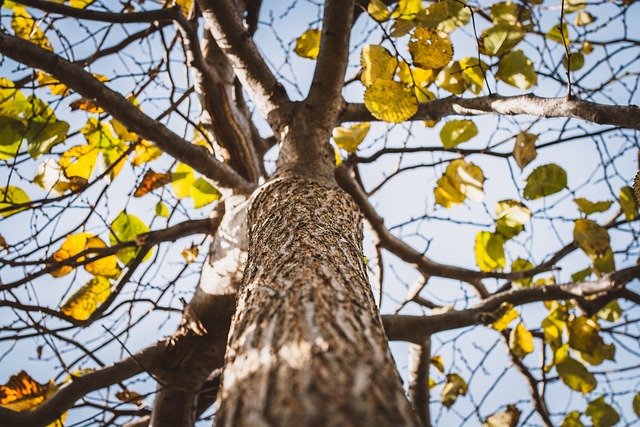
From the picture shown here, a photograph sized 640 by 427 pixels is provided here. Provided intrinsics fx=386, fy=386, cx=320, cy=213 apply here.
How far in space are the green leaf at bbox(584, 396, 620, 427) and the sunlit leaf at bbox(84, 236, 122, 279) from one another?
108 inches

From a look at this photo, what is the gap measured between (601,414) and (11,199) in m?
3.30

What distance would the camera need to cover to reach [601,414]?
2.18 metres

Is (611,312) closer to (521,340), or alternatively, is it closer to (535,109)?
(521,340)

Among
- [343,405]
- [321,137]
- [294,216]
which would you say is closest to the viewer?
[343,405]

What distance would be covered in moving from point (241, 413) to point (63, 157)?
1957mm

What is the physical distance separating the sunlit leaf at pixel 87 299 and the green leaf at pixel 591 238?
229 cm

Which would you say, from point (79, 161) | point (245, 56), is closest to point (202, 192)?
point (79, 161)

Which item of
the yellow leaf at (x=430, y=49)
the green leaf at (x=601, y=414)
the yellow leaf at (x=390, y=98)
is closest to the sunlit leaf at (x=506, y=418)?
the green leaf at (x=601, y=414)

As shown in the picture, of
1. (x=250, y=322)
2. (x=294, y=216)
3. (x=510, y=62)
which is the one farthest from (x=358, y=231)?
(x=510, y=62)

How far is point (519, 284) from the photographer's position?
271 centimetres

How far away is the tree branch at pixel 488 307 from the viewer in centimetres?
183

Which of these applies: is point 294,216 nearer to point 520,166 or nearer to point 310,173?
point 310,173

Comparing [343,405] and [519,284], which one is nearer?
[343,405]

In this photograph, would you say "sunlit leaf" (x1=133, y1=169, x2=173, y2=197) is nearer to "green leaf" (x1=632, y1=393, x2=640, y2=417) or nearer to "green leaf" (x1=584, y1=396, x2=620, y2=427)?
"green leaf" (x1=584, y1=396, x2=620, y2=427)
